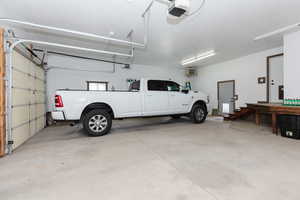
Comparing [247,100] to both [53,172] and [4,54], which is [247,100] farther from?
[4,54]

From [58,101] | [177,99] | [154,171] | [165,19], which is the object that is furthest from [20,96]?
[177,99]

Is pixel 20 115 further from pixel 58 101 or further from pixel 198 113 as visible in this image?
pixel 198 113

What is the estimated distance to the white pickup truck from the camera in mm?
3637

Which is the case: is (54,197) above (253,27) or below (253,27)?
below

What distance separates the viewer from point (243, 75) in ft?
23.1

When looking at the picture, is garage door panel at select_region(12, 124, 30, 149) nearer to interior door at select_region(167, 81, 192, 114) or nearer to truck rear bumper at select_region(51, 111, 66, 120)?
truck rear bumper at select_region(51, 111, 66, 120)

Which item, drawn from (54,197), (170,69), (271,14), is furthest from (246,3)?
(170,69)

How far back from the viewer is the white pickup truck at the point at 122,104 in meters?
3.64

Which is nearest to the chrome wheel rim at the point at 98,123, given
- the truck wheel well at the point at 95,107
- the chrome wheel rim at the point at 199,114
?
the truck wheel well at the point at 95,107

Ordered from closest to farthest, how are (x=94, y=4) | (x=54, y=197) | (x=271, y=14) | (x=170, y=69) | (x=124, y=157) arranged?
(x=54, y=197), (x=124, y=157), (x=94, y=4), (x=271, y=14), (x=170, y=69)

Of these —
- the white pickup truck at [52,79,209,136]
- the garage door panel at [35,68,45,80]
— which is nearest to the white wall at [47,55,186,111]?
the garage door panel at [35,68,45,80]

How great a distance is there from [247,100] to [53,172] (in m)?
8.36

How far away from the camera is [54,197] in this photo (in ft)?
4.91

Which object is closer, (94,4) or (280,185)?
(280,185)
